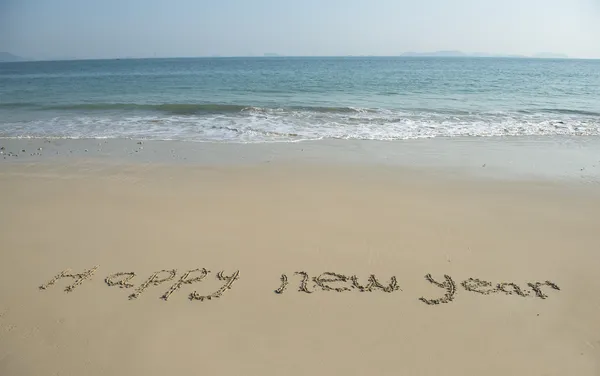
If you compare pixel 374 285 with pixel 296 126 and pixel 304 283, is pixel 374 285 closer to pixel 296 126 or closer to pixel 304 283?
pixel 304 283

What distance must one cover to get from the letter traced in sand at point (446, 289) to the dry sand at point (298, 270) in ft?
0.10

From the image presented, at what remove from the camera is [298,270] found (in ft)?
14.4

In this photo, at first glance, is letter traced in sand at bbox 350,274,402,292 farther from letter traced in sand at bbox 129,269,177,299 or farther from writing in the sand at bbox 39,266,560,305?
letter traced in sand at bbox 129,269,177,299

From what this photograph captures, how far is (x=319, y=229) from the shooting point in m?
5.30

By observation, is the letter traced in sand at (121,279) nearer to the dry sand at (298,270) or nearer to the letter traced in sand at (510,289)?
the dry sand at (298,270)

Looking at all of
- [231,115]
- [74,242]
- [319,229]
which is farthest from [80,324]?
[231,115]

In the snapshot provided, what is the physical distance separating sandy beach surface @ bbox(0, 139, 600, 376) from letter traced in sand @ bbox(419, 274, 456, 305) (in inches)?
0.7

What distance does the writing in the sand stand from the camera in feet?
13.1

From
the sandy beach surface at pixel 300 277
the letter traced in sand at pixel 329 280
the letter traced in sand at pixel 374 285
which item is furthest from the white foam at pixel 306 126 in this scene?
the letter traced in sand at pixel 374 285

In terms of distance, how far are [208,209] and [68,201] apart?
2.43 meters

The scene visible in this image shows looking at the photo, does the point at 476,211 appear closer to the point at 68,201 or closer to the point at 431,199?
the point at 431,199

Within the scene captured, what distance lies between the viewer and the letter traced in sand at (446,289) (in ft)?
12.8

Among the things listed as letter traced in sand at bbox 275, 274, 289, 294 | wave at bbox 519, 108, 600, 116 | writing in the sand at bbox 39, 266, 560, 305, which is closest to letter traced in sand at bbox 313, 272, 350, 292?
writing in the sand at bbox 39, 266, 560, 305

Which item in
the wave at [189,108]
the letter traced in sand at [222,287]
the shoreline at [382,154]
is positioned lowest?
the letter traced in sand at [222,287]
